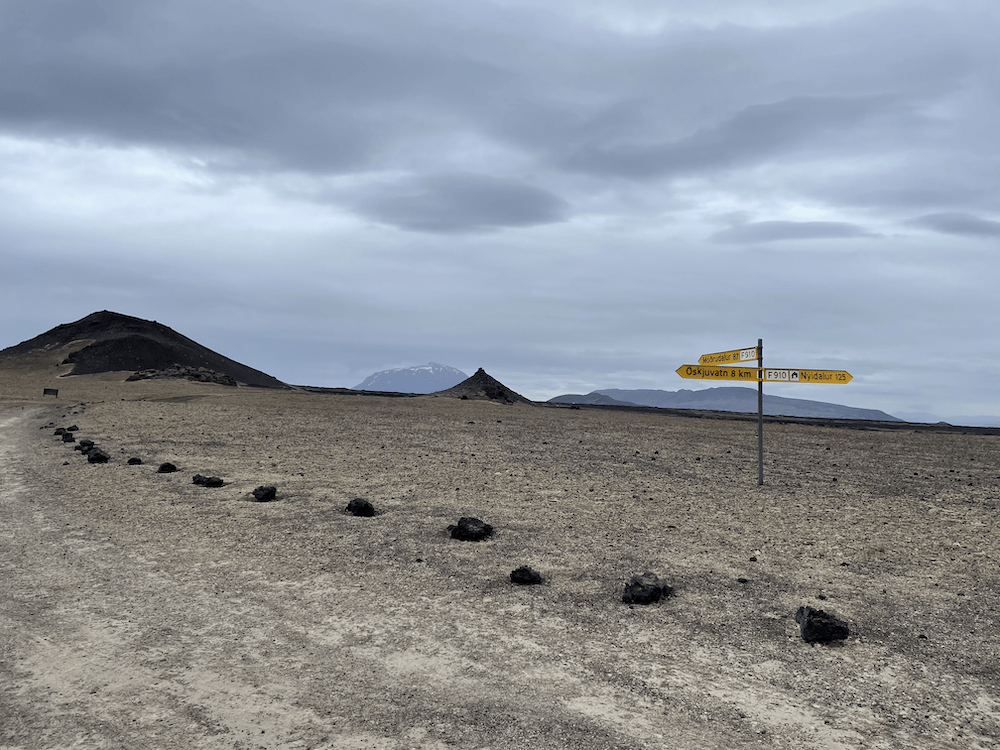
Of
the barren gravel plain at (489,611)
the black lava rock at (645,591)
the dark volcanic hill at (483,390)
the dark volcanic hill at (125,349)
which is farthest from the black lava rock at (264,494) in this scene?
the dark volcanic hill at (125,349)

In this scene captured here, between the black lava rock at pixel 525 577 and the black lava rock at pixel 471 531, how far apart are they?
2.03 m

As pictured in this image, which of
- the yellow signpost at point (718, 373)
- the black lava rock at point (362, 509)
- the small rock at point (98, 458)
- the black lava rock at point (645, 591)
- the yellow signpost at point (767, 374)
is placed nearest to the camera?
the black lava rock at point (645, 591)

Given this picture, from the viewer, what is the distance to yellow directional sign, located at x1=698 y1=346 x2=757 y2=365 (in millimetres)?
15289

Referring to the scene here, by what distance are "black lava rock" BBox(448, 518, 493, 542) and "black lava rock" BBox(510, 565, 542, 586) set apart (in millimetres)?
2030

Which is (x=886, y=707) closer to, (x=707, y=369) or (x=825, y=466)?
(x=707, y=369)

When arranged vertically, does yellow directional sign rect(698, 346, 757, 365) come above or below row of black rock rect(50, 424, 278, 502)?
above

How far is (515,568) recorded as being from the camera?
29.5 feet

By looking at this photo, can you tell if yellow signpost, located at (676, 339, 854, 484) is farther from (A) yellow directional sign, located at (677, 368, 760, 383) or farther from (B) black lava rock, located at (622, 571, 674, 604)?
(B) black lava rock, located at (622, 571, 674, 604)

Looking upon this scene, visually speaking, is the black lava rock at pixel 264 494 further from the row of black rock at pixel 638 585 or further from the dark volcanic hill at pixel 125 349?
the dark volcanic hill at pixel 125 349

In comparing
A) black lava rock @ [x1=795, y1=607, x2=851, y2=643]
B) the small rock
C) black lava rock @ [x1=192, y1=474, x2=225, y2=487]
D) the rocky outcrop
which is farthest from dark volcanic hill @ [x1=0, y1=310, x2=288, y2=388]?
black lava rock @ [x1=795, y1=607, x2=851, y2=643]

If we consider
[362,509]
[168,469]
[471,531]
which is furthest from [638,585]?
[168,469]

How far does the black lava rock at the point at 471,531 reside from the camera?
34.0 feet

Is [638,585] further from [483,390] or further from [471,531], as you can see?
[483,390]

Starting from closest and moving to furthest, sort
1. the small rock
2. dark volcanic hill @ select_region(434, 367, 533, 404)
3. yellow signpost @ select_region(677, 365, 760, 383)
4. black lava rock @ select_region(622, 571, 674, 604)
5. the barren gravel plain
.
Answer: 1. the barren gravel plain
2. black lava rock @ select_region(622, 571, 674, 604)
3. yellow signpost @ select_region(677, 365, 760, 383)
4. the small rock
5. dark volcanic hill @ select_region(434, 367, 533, 404)
